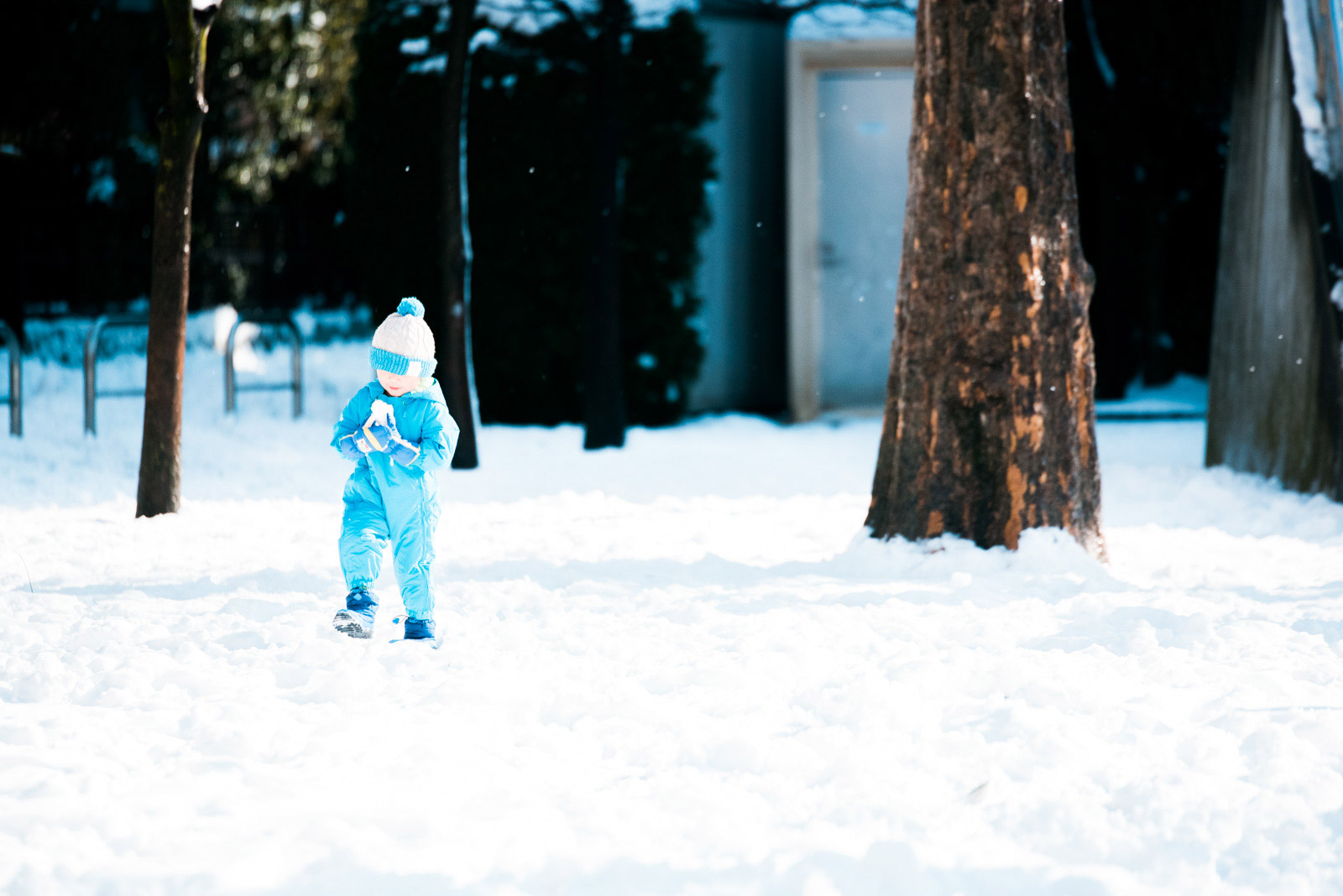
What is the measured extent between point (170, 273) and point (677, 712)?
4.46 metres

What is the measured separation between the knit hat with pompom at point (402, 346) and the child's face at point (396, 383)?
13 millimetres

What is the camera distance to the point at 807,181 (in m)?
11.3

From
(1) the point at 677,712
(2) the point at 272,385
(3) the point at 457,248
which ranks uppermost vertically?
(3) the point at 457,248

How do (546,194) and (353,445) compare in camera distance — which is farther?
(546,194)

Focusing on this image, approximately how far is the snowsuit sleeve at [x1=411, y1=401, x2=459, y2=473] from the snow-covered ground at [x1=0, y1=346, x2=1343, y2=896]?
0.61 meters

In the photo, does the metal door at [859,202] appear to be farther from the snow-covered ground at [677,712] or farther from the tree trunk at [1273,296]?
the snow-covered ground at [677,712]

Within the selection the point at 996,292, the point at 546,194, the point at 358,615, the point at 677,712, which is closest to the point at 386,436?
the point at 358,615

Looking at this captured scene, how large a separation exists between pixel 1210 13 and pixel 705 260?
5299mm

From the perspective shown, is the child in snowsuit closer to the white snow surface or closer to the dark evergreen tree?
the white snow surface

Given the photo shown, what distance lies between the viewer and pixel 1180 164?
553 inches

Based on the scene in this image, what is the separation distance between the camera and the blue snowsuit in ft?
14.2

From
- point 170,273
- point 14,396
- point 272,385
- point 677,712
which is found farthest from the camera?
point 272,385

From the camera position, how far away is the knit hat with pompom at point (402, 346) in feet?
14.1

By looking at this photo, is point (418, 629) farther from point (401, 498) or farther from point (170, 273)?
point (170, 273)
